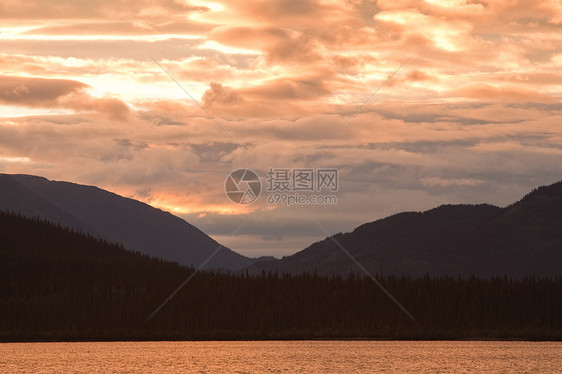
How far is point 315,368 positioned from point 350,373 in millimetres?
13101

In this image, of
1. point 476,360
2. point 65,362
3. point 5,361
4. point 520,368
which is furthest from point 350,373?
point 5,361

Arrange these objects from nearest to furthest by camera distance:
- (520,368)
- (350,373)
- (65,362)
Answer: (350,373) < (520,368) < (65,362)

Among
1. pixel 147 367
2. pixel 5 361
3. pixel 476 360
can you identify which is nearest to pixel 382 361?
pixel 476 360

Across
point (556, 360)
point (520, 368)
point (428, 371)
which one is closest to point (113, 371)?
point (428, 371)

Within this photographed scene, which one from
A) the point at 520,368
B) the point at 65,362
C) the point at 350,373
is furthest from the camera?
the point at 65,362

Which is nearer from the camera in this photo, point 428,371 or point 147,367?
point 428,371

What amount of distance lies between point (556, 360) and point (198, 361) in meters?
78.6

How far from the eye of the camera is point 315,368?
16738cm

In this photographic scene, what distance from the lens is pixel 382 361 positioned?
190 meters

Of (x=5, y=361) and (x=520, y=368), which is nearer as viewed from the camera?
(x=520, y=368)

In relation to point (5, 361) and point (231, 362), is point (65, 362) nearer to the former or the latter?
point (5, 361)

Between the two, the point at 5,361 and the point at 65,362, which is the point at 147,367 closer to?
the point at 65,362

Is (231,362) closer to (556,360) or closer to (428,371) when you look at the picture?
(428,371)

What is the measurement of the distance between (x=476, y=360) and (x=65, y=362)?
90.3 metres
